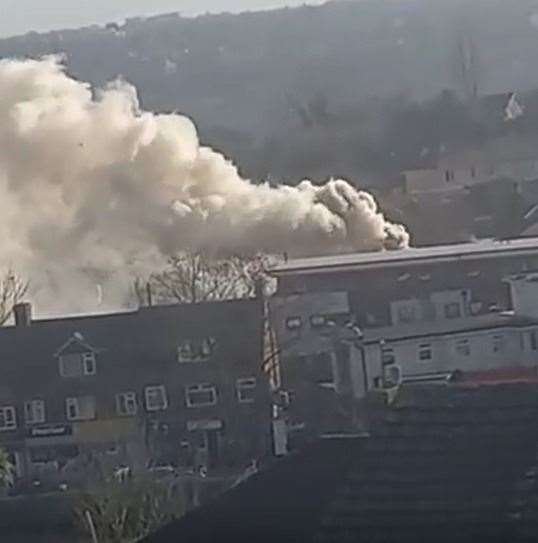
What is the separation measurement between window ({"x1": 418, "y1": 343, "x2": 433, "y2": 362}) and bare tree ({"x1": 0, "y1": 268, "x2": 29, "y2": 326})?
4.86 metres

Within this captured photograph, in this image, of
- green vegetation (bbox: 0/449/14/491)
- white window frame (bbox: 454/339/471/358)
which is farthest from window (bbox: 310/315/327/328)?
green vegetation (bbox: 0/449/14/491)

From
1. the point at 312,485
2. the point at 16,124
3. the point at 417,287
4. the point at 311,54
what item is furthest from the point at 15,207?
the point at 311,54

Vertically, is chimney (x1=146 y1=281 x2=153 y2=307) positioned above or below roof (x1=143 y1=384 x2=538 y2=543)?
above

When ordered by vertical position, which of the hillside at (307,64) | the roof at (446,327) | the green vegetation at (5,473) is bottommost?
the green vegetation at (5,473)

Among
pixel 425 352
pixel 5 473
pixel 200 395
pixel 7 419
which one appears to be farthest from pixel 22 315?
pixel 425 352

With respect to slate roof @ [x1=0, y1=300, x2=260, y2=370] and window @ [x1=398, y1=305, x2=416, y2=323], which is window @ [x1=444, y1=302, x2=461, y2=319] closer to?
window @ [x1=398, y1=305, x2=416, y2=323]

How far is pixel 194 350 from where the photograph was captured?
557 inches

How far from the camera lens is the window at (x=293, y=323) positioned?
51.7 feet

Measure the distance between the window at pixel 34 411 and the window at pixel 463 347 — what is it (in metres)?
3.22

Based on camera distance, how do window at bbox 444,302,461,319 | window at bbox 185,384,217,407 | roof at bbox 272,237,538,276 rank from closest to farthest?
window at bbox 185,384,217,407
window at bbox 444,302,461,319
roof at bbox 272,237,538,276

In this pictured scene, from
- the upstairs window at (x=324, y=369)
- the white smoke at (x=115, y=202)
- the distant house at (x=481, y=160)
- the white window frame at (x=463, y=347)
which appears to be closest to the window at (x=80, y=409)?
the upstairs window at (x=324, y=369)

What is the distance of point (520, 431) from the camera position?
3641 mm

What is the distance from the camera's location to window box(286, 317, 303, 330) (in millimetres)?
15765

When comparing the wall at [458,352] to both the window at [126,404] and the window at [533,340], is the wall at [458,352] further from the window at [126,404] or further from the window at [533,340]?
the window at [126,404]
